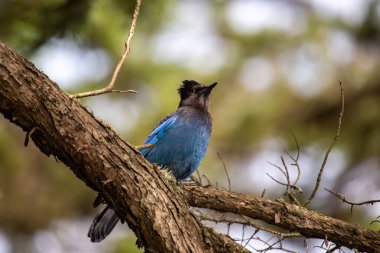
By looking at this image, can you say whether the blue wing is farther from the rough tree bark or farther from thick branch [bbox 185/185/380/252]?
the rough tree bark

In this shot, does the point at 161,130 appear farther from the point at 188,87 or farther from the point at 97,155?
the point at 97,155

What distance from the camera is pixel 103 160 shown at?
3.80 m

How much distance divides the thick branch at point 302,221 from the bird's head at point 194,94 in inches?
86.3

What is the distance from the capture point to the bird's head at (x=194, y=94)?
21.7 feet

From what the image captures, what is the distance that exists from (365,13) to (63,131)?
6416mm

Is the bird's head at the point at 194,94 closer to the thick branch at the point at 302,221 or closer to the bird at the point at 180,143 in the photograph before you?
the bird at the point at 180,143

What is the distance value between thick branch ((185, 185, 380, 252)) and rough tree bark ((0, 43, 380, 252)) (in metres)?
0.31

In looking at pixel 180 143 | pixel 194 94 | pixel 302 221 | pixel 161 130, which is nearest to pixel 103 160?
pixel 302 221

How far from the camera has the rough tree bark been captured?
144 inches

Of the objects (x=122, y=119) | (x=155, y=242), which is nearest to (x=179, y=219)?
(x=155, y=242)

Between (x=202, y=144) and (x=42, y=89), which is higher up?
(x=202, y=144)

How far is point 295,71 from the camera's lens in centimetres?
1024

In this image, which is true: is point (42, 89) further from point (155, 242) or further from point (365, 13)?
point (365, 13)

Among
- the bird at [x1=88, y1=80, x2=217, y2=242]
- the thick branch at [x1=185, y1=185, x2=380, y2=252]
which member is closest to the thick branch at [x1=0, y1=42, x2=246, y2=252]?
the thick branch at [x1=185, y1=185, x2=380, y2=252]
